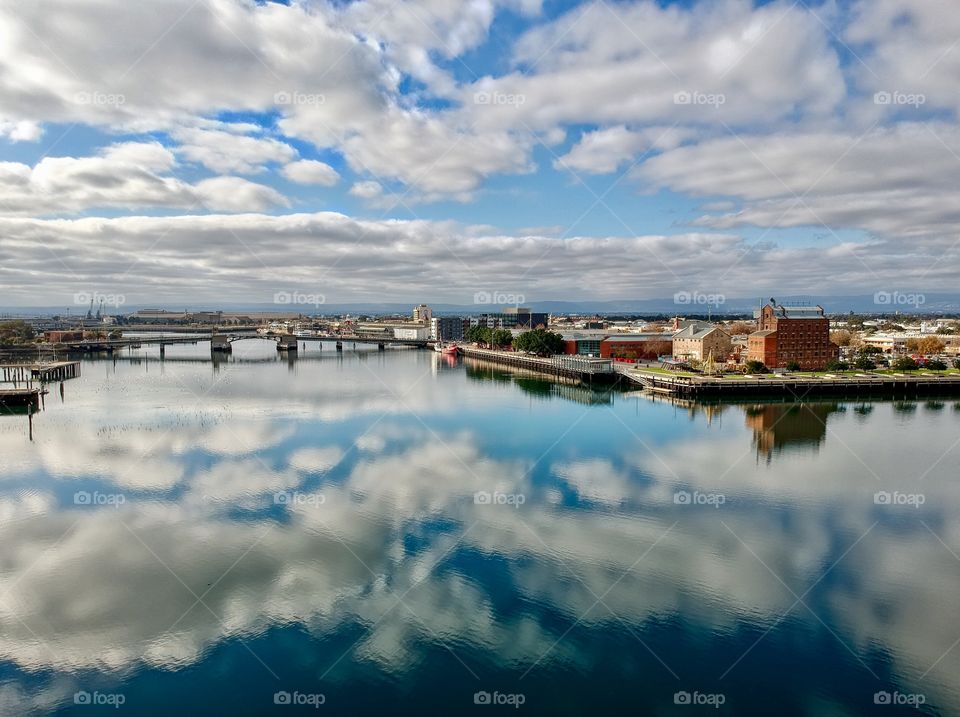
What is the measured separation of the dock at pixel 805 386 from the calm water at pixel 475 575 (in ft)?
34.2

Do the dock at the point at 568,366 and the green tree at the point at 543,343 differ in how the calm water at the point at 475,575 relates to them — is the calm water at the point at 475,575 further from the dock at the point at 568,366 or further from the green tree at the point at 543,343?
the green tree at the point at 543,343

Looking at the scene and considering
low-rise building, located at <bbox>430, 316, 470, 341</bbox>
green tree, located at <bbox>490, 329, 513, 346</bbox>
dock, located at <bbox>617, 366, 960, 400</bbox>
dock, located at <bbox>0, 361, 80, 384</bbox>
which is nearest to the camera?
dock, located at <bbox>617, 366, 960, 400</bbox>

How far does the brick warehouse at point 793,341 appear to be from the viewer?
35.5 meters

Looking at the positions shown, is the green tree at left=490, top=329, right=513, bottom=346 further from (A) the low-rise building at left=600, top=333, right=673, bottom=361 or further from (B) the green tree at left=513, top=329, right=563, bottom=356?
(A) the low-rise building at left=600, top=333, right=673, bottom=361

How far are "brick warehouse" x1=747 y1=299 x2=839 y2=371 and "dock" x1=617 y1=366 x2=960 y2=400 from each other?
485 centimetres

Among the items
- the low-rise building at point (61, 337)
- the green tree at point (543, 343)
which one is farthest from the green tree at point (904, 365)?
the low-rise building at point (61, 337)

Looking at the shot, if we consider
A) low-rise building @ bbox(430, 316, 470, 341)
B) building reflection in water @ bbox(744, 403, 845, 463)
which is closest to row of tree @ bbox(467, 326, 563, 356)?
building reflection in water @ bbox(744, 403, 845, 463)

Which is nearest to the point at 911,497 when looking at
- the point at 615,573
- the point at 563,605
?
the point at 615,573

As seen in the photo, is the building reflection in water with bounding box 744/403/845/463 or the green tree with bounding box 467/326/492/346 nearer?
the building reflection in water with bounding box 744/403/845/463

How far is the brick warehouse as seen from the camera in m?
35.5

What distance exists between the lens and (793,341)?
35781 millimetres

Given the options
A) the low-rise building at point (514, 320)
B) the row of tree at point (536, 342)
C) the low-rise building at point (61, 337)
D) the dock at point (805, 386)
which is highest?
the low-rise building at point (514, 320)

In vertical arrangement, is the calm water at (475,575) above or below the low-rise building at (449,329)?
below

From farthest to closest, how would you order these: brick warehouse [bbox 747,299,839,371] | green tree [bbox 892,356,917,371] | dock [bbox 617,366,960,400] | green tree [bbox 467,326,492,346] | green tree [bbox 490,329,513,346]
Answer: green tree [bbox 467,326,492,346] < green tree [bbox 490,329,513,346] < brick warehouse [bbox 747,299,839,371] < green tree [bbox 892,356,917,371] < dock [bbox 617,366,960,400]
